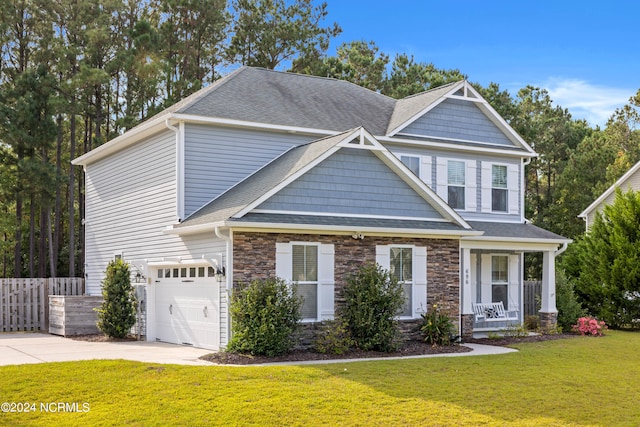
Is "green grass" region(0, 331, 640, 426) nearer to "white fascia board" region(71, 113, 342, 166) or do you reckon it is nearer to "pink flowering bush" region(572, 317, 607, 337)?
"pink flowering bush" region(572, 317, 607, 337)

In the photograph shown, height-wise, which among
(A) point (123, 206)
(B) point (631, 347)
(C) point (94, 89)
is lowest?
(B) point (631, 347)

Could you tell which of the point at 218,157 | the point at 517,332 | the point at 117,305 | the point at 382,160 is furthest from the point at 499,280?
the point at 117,305

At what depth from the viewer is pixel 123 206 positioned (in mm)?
23078

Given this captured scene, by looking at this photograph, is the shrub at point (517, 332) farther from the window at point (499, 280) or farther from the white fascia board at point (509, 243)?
the window at point (499, 280)

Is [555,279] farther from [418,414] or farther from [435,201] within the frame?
[418,414]

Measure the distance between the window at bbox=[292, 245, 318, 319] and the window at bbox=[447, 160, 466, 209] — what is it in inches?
279

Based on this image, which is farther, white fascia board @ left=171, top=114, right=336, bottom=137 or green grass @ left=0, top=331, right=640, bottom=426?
white fascia board @ left=171, top=114, right=336, bottom=137

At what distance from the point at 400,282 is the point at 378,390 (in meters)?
6.46

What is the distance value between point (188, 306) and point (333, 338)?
4167mm

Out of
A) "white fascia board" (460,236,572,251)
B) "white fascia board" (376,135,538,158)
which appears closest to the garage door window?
"white fascia board" (376,135,538,158)

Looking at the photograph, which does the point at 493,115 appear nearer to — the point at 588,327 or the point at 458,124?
the point at 458,124

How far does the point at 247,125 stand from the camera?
65.5ft

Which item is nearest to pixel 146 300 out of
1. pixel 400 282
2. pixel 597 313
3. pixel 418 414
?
pixel 400 282

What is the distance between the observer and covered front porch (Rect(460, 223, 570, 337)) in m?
21.5
